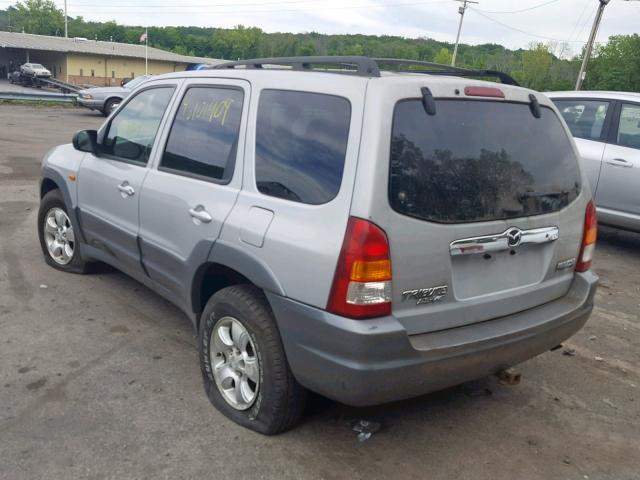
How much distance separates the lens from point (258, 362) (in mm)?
3000

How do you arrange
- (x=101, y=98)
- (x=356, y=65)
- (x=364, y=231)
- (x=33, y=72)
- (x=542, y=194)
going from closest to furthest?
(x=364, y=231) < (x=356, y=65) < (x=542, y=194) < (x=101, y=98) < (x=33, y=72)

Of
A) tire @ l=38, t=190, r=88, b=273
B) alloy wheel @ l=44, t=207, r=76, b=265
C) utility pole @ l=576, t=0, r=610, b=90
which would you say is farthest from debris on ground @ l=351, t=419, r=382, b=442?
utility pole @ l=576, t=0, r=610, b=90

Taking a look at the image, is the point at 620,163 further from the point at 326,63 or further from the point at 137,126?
the point at 137,126

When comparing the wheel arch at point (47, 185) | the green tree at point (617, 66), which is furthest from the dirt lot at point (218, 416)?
the green tree at point (617, 66)

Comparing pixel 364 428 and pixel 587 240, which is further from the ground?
pixel 587 240

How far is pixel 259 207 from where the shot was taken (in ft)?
9.82

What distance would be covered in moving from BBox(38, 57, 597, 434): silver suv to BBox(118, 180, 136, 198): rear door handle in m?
0.39

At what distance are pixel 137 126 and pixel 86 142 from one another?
0.58 metres

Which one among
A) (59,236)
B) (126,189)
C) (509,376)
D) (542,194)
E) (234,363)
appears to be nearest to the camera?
(542,194)

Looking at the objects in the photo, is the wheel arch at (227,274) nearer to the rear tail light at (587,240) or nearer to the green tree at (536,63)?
the rear tail light at (587,240)

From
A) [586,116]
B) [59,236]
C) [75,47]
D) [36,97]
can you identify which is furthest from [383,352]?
[75,47]

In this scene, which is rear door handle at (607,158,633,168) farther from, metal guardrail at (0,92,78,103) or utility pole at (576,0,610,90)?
utility pole at (576,0,610,90)

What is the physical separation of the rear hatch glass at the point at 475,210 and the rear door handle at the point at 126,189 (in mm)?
2095

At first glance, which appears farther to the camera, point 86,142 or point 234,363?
point 86,142
